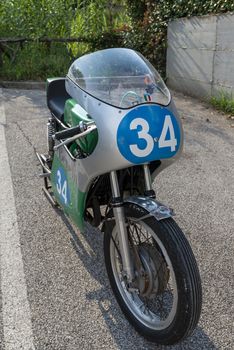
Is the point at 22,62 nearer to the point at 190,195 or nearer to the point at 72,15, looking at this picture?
the point at 72,15

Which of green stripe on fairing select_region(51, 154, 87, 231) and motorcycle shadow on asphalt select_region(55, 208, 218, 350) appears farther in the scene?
green stripe on fairing select_region(51, 154, 87, 231)

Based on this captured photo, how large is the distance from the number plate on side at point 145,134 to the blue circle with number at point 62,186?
34.0 inches

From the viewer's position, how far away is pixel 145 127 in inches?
80.0

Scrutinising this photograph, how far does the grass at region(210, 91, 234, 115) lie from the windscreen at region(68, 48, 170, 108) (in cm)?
480

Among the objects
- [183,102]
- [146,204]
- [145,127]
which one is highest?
[145,127]

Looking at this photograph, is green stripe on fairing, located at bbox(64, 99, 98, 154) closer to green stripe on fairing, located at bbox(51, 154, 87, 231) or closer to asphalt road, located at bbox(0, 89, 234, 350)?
green stripe on fairing, located at bbox(51, 154, 87, 231)

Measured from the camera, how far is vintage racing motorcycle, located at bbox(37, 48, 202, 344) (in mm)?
1995

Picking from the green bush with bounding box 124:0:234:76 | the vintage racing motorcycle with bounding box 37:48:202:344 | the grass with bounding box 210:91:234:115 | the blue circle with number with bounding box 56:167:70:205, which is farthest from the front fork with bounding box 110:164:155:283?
the green bush with bounding box 124:0:234:76

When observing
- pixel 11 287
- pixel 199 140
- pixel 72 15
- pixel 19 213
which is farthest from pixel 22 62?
pixel 11 287

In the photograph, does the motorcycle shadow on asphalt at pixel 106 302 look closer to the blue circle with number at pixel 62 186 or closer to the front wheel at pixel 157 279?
the front wheel at pixel 157 279

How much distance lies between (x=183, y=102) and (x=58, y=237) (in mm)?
5324

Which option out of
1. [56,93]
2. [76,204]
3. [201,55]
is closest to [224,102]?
[201,55]

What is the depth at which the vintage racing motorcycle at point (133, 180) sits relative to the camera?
1995 mm

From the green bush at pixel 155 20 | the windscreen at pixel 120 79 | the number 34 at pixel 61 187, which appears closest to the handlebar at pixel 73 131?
the windscreen at pixel 120 79
